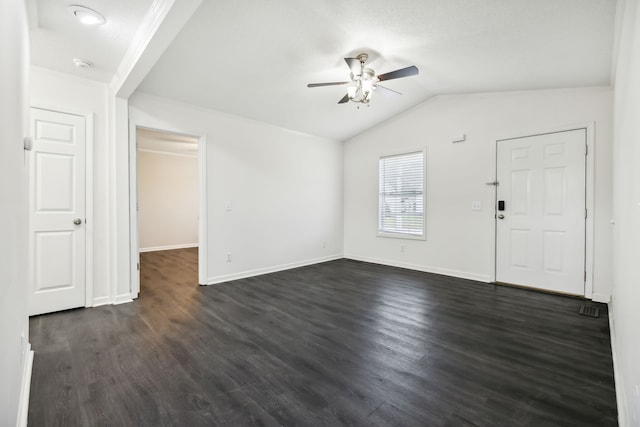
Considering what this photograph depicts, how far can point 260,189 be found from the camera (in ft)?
15.9

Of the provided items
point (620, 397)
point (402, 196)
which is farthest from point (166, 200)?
point (620, 397)

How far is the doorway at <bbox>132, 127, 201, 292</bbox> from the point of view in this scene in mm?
7250

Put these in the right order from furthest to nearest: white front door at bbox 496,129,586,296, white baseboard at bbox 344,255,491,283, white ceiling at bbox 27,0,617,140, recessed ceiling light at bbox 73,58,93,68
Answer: white baseboard at bbox 344,255,491,283
white front door at bbox 496,129,586,296
recessed ceiling light at bbox 73,58,93,68
white ceiling at bbox 27,0,617,140

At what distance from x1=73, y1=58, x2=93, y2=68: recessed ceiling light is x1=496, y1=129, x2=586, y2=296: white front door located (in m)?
5.05

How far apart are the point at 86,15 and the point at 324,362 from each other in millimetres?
3102

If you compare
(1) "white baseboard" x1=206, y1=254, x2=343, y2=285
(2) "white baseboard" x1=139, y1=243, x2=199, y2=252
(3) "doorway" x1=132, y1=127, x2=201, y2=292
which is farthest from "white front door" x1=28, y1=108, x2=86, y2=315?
(2) "white baseboard" x1=139, y1=243, x2=199, y2=252

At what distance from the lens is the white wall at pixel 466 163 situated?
11.6 ft

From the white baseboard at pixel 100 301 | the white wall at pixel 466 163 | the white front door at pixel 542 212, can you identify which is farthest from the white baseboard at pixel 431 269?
the white baseboard at pixel 100 301

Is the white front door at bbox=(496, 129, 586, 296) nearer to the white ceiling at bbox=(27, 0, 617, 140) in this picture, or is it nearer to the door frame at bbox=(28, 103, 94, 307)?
the white ceiling at bbox=(27, 0, 617, 140)

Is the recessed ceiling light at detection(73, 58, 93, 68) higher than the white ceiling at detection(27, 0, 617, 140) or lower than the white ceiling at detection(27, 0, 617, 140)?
lower

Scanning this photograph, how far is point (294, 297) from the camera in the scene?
145 inches

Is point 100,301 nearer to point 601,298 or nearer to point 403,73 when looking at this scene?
point 403,73

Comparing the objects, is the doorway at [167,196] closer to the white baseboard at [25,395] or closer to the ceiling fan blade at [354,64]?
the ceiling fan blade at [354,64]

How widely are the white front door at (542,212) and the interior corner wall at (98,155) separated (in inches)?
201
